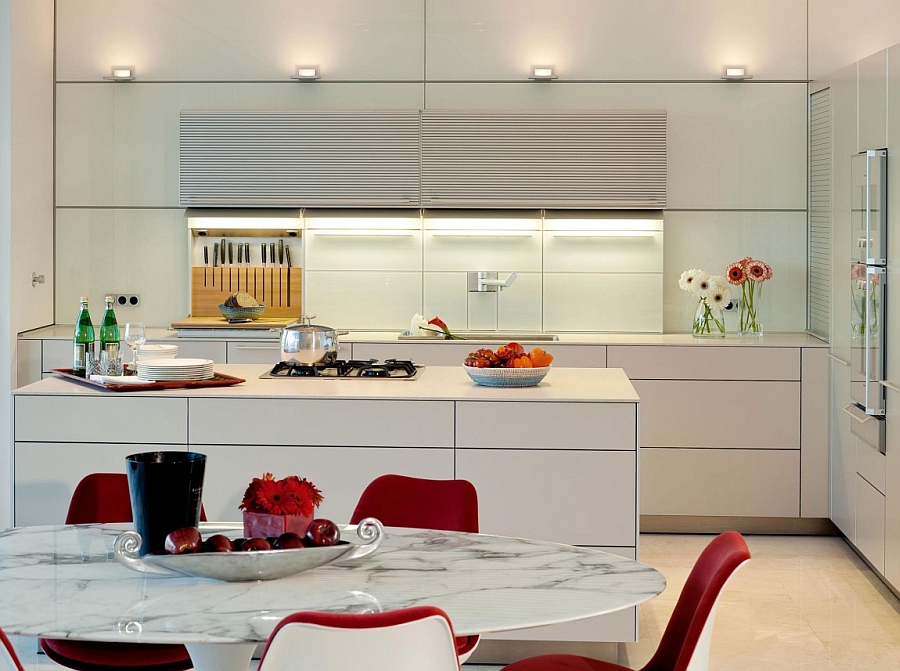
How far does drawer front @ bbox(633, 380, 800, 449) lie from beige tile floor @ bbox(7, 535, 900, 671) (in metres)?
0.51

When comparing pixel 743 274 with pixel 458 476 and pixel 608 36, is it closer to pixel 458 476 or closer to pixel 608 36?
pixel 608 36

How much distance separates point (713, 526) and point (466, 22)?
9.66 feet

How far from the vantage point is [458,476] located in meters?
3.62

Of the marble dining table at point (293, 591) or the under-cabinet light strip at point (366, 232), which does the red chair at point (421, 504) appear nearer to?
the marble dining table at point (293, 591)

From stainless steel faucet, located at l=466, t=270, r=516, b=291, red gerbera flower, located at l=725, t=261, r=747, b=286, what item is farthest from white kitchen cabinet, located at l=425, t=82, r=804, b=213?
stainless steel faucet, located at l=466, t=270, r=516, b=291

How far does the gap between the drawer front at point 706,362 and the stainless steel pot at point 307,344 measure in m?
1.73

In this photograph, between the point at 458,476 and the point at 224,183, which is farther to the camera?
the point at 224,183

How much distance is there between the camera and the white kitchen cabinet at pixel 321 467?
3.63 meters

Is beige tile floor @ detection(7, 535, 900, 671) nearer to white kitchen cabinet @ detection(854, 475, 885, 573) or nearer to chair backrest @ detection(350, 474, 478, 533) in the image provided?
white kitchen cabinet @ detection(854, 475, 885, 573)

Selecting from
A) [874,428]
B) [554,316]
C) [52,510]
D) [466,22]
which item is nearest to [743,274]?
[554,316]

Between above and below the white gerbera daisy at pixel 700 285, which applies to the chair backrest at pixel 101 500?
below

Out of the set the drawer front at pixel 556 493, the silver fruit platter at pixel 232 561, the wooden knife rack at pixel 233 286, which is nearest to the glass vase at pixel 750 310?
Answer: the drawer front at pixel 556 493

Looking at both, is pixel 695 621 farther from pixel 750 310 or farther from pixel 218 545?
pixel 750 310

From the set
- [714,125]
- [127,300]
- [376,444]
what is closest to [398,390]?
[376,444]
